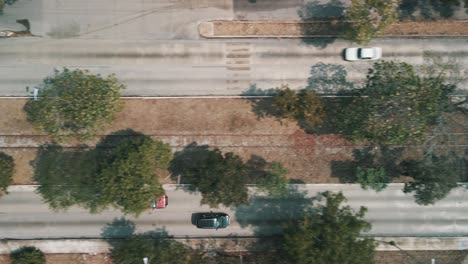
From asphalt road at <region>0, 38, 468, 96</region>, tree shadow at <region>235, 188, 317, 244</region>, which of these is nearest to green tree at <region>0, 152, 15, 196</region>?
asphalt road at <region>0, 38, 468, 96</region>

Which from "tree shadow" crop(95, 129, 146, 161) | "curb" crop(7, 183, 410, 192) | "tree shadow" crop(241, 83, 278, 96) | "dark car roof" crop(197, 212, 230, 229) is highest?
"tree shadow" crop(241, 83, 278, 96)

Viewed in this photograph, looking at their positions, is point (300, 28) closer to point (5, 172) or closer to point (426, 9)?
point (426, 9)

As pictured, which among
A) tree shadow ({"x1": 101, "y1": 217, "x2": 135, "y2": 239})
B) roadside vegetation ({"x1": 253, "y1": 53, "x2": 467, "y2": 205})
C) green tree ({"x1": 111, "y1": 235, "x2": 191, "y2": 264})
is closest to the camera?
roadside vegetation ({"x1": 253, "y1": 53, "x2": 467, "y2": 205})

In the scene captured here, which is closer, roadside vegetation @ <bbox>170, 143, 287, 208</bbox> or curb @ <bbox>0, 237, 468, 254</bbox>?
roadside vegetation @ <bbox>170, 143, 287, 208</bbox>

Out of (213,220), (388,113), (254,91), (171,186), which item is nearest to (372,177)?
(388,113)

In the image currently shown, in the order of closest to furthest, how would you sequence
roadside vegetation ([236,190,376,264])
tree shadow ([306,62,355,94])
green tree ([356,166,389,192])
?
roadside vegetation ([236,190,376,264]) < green tree ([356,166,389,192]) < tree shadow ([306,62,355,94])

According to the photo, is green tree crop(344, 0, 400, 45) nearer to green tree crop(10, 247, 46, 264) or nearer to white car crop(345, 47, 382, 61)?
white car crop(345, 47, 382, 61)

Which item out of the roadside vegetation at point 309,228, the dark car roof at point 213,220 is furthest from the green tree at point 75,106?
the roadside vegetation at point 309,228

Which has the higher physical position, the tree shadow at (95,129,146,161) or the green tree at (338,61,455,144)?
the green tree at (338,61,455,144)
